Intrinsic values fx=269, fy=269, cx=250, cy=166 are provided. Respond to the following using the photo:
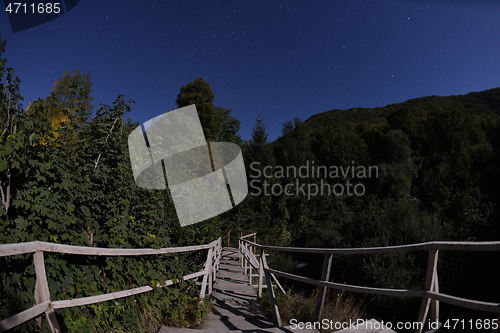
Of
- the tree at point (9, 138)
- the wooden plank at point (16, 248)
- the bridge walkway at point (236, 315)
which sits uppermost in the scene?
the tree at point (9, 138)

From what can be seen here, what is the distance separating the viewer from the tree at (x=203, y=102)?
2466 cm

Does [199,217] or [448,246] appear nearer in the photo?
[448,246]

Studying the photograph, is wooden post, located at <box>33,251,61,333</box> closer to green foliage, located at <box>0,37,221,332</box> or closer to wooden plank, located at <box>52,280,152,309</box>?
wooden plank, located at <box>52,280,152,309</box>

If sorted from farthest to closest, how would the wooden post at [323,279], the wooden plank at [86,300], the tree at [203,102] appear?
the tree at [203,102] → the wooden post at [323,279] → the wooden plank at [86,300]

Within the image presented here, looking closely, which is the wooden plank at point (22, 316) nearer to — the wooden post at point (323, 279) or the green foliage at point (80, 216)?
the green foliage at point (80, 216)

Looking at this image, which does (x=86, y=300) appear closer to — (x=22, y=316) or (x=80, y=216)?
(x=22, y=316)

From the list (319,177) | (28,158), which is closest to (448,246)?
(28,158)

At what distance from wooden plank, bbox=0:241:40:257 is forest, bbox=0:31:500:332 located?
468 mm

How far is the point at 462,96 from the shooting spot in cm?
5244

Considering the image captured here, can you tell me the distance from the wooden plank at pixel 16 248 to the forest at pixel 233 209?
0.47 meters

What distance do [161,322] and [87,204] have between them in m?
1.62

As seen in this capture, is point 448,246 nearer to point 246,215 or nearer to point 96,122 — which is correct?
point 96,122

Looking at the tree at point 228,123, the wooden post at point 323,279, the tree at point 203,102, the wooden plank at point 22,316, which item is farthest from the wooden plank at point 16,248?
the tree at point 228,123

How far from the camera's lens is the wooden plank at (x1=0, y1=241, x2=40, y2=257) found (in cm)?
124
